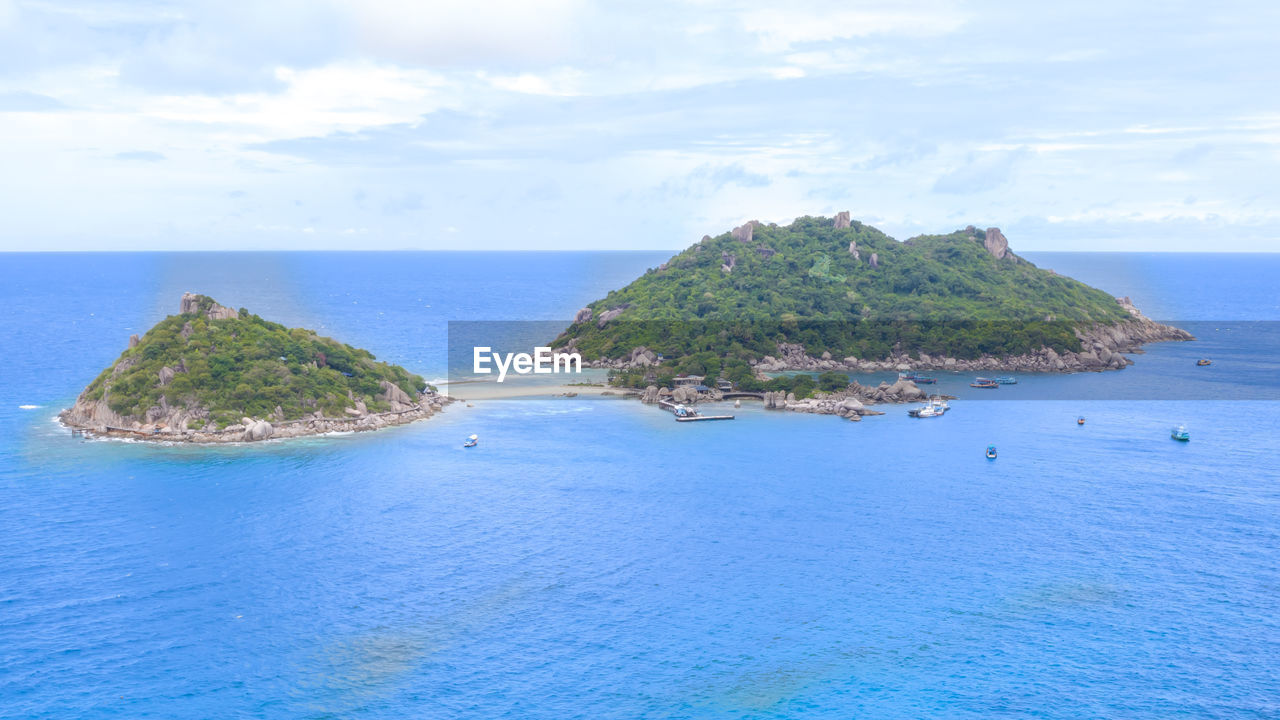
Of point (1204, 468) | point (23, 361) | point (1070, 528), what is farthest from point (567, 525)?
point (23, 361)

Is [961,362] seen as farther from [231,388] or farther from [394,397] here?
[231,388]

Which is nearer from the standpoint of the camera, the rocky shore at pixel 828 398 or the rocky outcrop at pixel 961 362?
the rocky shore at pixel 828 398

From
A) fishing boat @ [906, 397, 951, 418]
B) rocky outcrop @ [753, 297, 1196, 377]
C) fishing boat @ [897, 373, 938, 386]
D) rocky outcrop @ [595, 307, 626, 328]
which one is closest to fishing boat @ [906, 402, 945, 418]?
fishing boat @ [906, 397, 951, 418]

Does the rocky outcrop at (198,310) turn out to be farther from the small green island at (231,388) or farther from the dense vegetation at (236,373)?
the dense vegetation at (236,373)

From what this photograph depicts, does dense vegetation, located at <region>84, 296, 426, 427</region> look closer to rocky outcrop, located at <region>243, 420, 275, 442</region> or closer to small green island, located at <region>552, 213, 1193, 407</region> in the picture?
rocky outcrop, located at <region>243, 420, 275, 442</region>

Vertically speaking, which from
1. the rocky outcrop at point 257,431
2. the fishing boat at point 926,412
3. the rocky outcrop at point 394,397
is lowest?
the fishing boat at point 926,412

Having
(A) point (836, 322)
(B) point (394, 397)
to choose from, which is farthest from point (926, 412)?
(B) point (394, 397)

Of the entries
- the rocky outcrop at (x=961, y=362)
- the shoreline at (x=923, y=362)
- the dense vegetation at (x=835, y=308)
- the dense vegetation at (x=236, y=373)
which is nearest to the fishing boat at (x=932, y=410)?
the rocky outcrop at (x=961, y=362)
